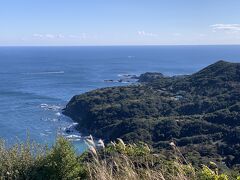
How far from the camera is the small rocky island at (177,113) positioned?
167 feet

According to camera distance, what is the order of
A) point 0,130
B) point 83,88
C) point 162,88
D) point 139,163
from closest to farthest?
point 139,163 → point 0,130 → point 162,88 → point 83,88

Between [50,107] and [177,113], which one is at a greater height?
[177,113]

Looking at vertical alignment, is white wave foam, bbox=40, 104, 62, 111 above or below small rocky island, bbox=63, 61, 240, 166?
below

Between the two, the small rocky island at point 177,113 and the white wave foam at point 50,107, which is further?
the white wave foam at point 50,107

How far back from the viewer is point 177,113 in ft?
221

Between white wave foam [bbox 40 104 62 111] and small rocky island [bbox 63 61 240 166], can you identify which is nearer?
small rocky island [bbox 63 61 240 166]

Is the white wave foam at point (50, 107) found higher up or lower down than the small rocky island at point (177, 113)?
lower down

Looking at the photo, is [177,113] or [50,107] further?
[50,107]

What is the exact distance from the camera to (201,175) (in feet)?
18.9

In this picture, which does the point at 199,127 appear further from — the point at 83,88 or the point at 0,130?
the point at 83,88

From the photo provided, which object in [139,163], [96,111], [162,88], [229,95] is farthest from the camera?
[162,88]

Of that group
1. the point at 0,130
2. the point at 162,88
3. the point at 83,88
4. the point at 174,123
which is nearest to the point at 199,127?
the point at 174,123

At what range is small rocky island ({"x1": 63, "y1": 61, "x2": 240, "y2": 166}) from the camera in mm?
50781

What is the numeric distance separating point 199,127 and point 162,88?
31573 millimetres
